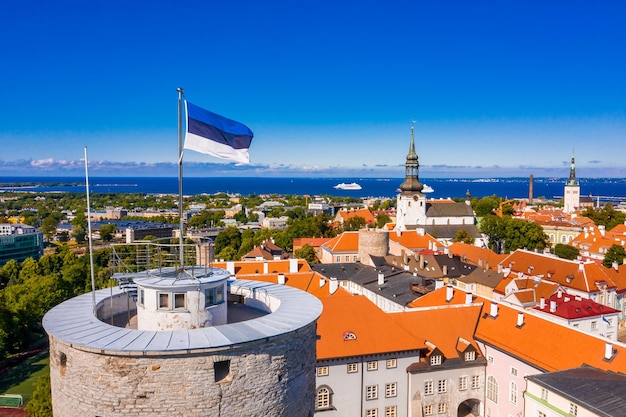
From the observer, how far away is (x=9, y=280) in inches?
2186

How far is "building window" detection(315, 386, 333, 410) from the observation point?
22438 millimetres

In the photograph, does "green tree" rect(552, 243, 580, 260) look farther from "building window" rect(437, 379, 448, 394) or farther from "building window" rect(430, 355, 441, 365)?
"building window" rect(430, 355, 441, 365)

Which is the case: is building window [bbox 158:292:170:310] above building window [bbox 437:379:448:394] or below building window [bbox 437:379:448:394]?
above

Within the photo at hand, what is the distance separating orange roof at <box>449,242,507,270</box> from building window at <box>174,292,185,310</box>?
136 feet

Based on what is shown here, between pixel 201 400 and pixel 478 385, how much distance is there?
19.7m

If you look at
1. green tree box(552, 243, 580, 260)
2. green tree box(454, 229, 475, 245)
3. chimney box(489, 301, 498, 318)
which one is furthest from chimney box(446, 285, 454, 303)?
green tree box(454, 229, 475, 245)

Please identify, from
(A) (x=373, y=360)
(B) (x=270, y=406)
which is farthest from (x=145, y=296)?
(A) (x=373, y=360)

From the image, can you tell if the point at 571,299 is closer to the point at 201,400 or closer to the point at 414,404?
the point at 414,404

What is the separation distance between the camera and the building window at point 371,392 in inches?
912

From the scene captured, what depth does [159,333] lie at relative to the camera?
29.3 feet

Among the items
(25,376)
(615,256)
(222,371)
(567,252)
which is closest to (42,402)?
(25,376)

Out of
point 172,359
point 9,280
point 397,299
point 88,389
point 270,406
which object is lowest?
point 9,280

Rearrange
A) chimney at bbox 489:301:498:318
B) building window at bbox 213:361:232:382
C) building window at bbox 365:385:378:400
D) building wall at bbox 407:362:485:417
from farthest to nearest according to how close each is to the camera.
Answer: chimney at bbox 489:301:498:318, building wall at bbox 407:362:485:417, building window at bbox 365:385:378:400, building window at bbox 213:361:232:382

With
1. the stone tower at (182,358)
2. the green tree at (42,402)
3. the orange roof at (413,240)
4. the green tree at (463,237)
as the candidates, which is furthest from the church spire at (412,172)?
the stone tower at (182,358)
